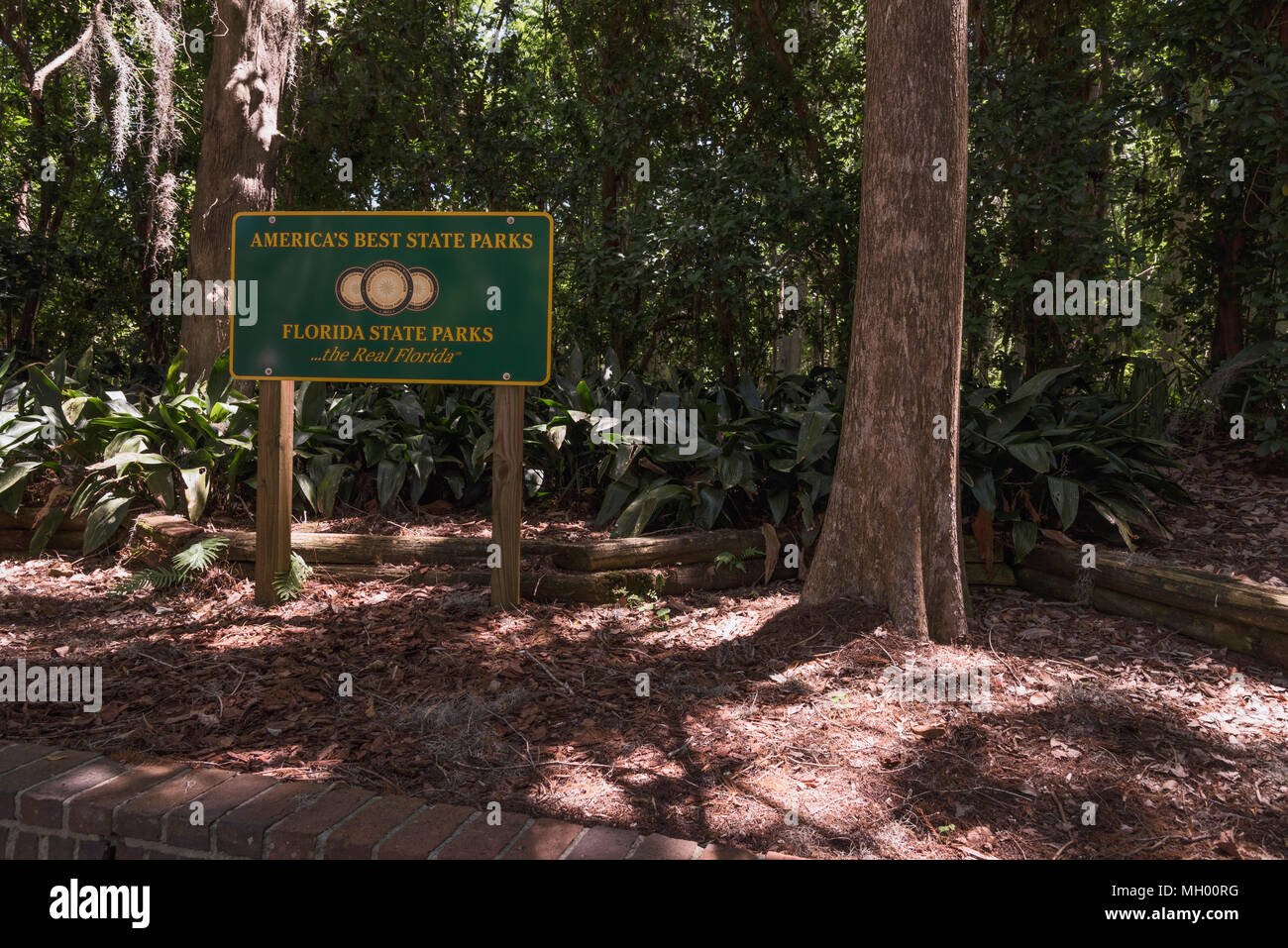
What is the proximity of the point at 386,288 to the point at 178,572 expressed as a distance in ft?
6.04

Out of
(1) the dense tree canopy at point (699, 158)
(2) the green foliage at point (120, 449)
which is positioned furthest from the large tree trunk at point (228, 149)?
(1) the dense tree canopy at point (699, 158)

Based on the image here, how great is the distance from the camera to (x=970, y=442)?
5004 mm

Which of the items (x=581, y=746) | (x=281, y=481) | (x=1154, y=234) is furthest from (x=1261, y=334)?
(x=281, y=481)

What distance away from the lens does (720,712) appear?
3.21m

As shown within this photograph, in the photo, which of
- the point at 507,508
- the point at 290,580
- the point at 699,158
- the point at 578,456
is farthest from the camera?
the point at 699,158

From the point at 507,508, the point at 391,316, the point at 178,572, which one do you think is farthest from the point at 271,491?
the point at 507,508

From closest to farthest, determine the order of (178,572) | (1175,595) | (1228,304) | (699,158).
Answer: (1175,595) → (178,572) → (1228,304) → (699,158)

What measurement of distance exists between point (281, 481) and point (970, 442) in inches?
147

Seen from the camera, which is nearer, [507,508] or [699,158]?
[507,508]

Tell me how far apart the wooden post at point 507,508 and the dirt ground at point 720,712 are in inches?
5.6

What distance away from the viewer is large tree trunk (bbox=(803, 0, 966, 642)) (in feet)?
12.3

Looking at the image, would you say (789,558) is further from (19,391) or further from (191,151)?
(191,151)

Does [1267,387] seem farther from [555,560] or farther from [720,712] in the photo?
[555,560]

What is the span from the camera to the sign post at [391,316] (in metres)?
4.17
